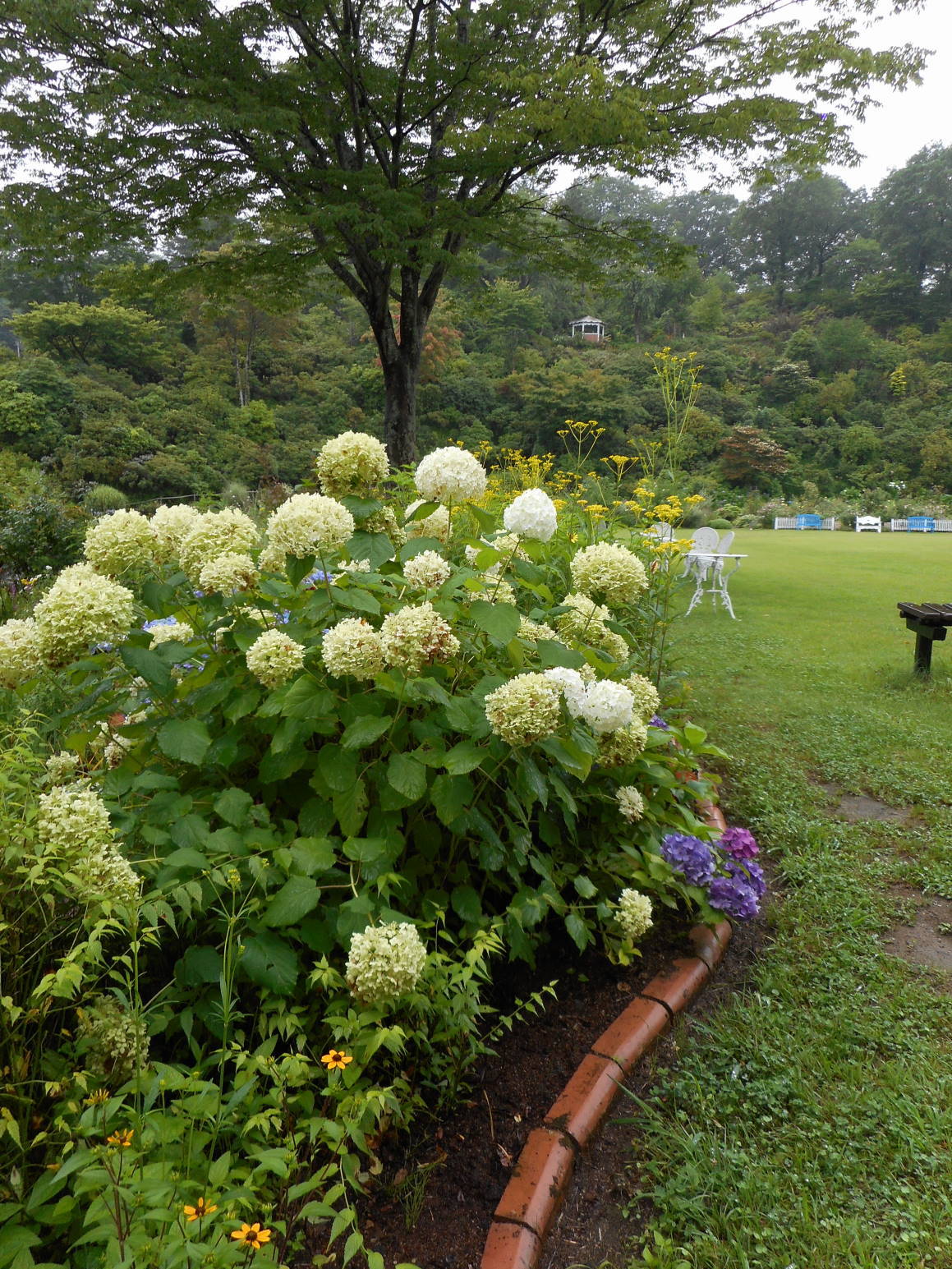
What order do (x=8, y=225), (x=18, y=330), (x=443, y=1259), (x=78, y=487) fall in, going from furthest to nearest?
(x=18, y=330), (x=78, y=487), (x=8, y=225), (x=443, y=1259)

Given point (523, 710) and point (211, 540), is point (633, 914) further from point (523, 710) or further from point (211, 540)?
point (211, 540)

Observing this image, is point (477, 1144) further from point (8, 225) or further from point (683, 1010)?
point (8, 225)

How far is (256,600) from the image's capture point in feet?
5.20

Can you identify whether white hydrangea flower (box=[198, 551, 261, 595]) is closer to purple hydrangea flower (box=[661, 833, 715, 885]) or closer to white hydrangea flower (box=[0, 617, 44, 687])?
white hydrangea flower (box=[0, 617, 44, 687])

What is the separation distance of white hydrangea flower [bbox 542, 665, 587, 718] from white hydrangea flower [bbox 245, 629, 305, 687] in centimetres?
49

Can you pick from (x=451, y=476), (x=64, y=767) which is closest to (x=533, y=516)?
(x=451, y=476)

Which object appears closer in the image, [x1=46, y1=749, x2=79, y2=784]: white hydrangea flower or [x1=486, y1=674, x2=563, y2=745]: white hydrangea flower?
[x1=486, y1=674, x2=563, y2=745]: white hydrangea flower

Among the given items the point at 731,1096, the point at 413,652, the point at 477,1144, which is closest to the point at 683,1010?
the point at 731,1096

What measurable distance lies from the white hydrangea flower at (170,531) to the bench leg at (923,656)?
4450mm

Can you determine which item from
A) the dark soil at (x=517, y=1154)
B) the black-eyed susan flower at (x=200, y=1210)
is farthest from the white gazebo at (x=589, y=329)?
the black-eyed susan flower at (x=200, y=1210)

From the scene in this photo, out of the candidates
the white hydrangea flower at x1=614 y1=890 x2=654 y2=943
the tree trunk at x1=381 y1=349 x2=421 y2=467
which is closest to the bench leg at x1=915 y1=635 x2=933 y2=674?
the white hydrangea flower at x1=614 y1=890 x2=654 y2=943

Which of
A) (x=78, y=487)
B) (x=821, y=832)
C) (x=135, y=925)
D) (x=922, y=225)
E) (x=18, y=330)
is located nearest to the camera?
(x=135, y=925)

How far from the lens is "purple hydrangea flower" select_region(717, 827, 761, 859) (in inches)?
80.2

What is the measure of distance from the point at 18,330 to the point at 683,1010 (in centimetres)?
2512
